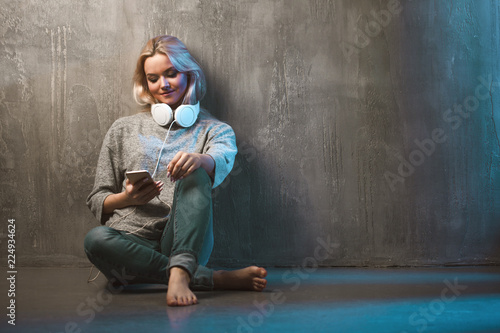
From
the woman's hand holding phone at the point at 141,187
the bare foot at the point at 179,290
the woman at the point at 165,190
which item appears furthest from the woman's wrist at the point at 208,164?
the bare foot at the point at 179,290

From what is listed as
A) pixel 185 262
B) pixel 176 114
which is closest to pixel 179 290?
pixel 185 262

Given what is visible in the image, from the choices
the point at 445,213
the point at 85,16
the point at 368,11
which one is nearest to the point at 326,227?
the point at 445,213

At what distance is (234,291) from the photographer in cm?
165

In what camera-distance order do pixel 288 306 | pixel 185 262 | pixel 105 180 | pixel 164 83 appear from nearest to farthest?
pixel 288 306 < pixel 185 262 < pixel 105 180 < pixel 164 83

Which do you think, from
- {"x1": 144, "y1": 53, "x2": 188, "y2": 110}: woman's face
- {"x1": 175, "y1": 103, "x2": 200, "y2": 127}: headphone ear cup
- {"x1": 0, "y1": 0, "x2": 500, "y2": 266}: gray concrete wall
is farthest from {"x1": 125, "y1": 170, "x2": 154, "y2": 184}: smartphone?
{"x1": 0, "y1": 0, "x2": 500, "y2": 266}: gray concrete wall

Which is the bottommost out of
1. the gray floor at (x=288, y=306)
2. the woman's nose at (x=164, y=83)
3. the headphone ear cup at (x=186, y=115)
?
the gray floor at (x=288, y=306)

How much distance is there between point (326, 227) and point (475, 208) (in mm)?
752

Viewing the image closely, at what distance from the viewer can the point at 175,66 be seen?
6.61 ft

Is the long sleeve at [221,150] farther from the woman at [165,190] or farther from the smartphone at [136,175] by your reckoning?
the smartphone at [136,175]

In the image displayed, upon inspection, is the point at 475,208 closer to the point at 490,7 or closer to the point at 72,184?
the point at 490,7

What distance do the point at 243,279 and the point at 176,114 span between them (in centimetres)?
74

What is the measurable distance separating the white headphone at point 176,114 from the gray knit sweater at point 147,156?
2.5 inches

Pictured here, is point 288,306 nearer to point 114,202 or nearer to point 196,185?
point 196,185

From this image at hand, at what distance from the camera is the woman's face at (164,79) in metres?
2.01
